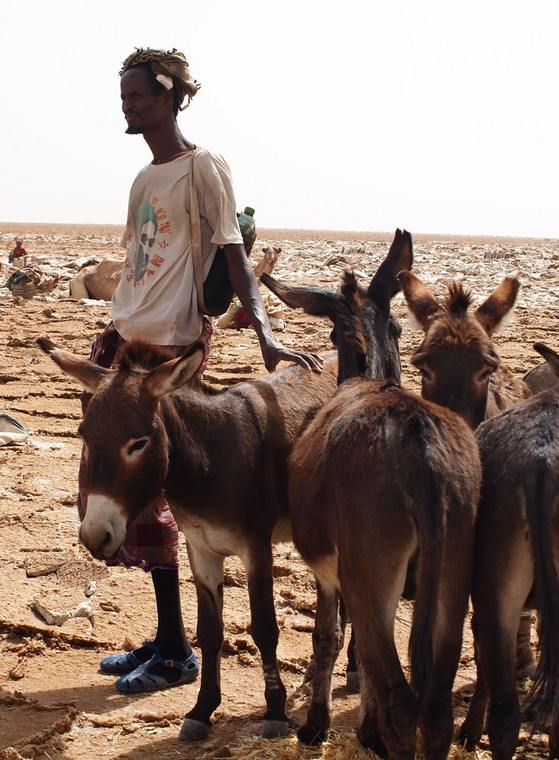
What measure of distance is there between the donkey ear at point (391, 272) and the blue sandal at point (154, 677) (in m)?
2.29

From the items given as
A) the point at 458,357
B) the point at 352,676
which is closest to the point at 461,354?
the point at 458,357

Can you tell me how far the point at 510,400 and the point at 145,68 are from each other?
2785mm

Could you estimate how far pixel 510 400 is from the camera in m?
4.95

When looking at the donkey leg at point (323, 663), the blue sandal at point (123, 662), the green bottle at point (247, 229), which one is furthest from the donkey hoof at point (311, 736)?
the green bottle at point (247, 229)

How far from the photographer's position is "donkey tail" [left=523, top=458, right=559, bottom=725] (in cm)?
295

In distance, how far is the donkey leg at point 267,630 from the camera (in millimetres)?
3914

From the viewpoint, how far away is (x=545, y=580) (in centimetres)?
296

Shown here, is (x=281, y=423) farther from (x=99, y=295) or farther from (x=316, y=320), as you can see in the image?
(x=99, y=295)

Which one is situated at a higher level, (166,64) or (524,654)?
(166,64)

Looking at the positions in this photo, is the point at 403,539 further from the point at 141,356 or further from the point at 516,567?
the point at 141,356

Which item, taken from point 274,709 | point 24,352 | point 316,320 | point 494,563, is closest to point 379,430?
point 494,563

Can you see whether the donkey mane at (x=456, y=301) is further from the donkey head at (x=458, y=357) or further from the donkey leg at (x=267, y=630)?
the donkey leg at (x=267, y=630)

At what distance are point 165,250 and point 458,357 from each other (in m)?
1.61

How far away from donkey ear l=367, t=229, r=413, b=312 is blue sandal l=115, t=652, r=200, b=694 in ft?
7.52
